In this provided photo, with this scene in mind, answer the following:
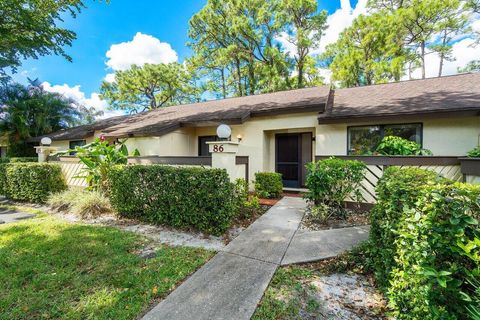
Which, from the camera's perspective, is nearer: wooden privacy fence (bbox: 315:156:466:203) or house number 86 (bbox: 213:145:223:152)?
house number 86 (bbox: 213:145:223:152)

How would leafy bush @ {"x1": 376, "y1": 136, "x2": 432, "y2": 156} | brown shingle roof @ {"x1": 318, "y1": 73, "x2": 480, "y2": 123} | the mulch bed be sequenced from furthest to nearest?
brown shingle roof @ {"x1": 318, "y1": 73, "x2": 480, "y2": 123}, leafy bush @ {"x1": 376, "y1": 136, "x2": 432, "y2": 156}, the mulch bed

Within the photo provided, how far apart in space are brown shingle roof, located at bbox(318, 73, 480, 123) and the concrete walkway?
4.84 meters

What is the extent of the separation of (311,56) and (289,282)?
75.5 feet

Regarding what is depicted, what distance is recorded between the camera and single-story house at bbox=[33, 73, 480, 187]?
22.6 ft

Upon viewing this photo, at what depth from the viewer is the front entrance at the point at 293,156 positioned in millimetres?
9578

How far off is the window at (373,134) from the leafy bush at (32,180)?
36.5 feet

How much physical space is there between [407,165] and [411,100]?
3.63 m

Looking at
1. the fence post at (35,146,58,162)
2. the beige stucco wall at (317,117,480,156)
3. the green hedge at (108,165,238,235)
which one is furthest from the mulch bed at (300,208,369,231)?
the fence post at (35,146,58,162)

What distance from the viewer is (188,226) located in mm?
4957

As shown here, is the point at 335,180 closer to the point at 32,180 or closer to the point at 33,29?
the point at 32,180

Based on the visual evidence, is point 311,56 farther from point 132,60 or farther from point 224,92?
point 132,60

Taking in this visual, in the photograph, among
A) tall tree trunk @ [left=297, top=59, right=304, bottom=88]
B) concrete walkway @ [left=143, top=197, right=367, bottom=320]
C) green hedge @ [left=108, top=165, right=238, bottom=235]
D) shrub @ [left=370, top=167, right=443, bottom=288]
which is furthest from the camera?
tall tree trunk @ [left=297, top=59, right=304, bottom=88]

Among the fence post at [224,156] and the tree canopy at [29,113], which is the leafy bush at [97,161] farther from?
the tree canopy at [29,113]

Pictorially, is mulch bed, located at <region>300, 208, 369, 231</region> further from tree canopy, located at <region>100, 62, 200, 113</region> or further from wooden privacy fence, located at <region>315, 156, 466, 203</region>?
tree canopy, located at <region>100, 62, 200, 113</region>
